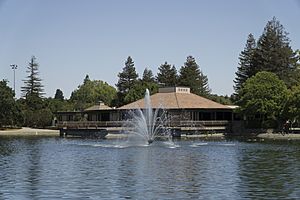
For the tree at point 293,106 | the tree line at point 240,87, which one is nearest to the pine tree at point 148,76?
the tree line at point 240,87

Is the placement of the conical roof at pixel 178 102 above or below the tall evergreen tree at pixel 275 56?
below

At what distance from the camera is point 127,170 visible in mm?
23156

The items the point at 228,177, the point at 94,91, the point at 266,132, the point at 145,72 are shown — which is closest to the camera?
the point at 228,177

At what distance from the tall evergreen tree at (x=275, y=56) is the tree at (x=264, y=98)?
59.1 ft

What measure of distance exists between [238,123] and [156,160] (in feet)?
135

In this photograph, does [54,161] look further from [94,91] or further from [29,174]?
[94,91]

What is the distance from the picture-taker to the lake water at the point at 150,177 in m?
17.0

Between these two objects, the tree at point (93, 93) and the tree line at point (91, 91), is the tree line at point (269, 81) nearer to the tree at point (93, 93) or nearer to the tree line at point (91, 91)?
the tree line at point (91, 91)

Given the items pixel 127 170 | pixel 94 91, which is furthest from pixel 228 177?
pixel 94 91

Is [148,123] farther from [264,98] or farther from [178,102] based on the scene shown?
[264,98]

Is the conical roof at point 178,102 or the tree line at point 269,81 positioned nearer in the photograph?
the tree line at point 269,81

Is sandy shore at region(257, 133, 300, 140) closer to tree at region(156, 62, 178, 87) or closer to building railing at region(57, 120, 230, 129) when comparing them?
building railing at region(57, 120, 230, 129)

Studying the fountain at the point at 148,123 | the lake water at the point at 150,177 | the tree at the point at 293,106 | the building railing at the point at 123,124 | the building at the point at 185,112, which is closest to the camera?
the lake water at the point at 150,177

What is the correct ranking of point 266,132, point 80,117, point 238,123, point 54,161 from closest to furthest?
point 54,161, point 266,132, point 238,123, point 80,117
